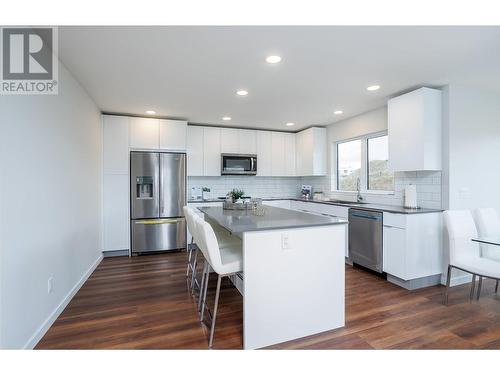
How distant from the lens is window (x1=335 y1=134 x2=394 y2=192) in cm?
404

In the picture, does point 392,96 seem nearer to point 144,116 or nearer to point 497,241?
point 497,241

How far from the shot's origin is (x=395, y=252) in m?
3.04

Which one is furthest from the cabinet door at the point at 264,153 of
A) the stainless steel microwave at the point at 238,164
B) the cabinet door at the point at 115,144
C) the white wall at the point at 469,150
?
the white wall at the point at 469,150

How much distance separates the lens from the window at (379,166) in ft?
13.1

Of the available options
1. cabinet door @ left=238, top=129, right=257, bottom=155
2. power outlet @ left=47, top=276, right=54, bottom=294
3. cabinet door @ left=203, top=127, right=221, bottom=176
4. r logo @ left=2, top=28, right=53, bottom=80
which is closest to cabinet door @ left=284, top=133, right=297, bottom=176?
cabinet door @ left=238, top=129, right=257, bottom=155

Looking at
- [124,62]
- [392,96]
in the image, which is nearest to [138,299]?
[124,62]

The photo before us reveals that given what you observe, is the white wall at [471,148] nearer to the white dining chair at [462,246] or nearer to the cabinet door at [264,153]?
the white dining chair at [462,246]

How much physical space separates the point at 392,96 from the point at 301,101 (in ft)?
3.97

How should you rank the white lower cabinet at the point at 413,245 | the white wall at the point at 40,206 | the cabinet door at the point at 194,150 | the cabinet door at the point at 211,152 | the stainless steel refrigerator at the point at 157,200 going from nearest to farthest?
the white wall at the point at 40,206 < the white lower cabinet at the point at 413,245 < the stainless steel refrigerator at the point at 157,200 < the cabinet door at the point at 194,150 < the cabinet door at the point at 211,152

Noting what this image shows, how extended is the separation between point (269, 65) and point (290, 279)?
79.3 inches

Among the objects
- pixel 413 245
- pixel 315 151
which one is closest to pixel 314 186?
pixel 315 151

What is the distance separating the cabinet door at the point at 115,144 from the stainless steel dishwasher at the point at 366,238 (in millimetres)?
3732
